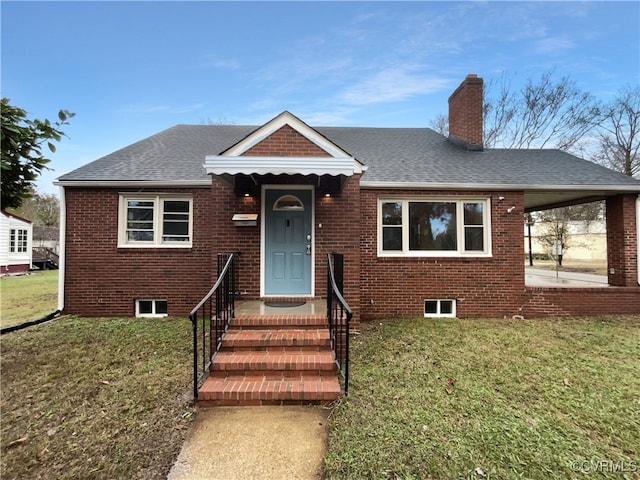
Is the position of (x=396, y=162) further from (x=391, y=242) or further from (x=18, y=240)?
(x=18, y=240)

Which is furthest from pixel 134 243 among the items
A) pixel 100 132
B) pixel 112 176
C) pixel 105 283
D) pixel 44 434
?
pixel 100 132

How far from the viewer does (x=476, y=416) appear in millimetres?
3111

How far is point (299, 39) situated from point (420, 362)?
44.7 ft

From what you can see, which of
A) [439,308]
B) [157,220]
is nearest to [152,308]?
[157,220]

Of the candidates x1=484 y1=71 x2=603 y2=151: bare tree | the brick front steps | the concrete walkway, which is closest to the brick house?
the brick front steps

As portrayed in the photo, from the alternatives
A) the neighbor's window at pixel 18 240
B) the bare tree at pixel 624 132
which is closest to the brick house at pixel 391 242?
the neighbor's window at pixel 18 240

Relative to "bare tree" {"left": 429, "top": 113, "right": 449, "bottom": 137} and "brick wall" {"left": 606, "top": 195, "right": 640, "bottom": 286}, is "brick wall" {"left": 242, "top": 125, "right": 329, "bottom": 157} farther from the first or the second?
"bare tree" {"left": 429, "top": 113, "right": 449, "bottom": 137}

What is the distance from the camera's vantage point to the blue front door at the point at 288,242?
6.00m

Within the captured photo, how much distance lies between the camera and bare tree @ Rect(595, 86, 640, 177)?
21433 millimetres

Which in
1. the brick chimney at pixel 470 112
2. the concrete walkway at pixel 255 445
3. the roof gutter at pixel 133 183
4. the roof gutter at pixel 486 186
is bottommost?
the concrete walkway at pixel 255 445

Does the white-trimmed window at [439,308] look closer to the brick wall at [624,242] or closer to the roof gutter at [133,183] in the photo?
the brick wall at [624,242]

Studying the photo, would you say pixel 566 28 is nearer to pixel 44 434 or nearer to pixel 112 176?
pixel 112 176

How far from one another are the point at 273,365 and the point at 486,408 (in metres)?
2.57

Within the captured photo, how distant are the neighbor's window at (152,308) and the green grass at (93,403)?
60.0 inches
